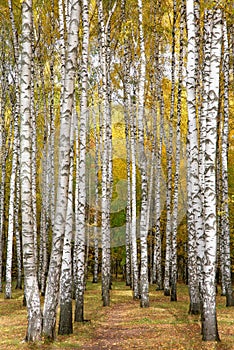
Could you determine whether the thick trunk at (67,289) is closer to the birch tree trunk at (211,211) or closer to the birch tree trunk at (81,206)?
the birch tree trunk at (81,206)

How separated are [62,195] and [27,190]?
0.68 meters

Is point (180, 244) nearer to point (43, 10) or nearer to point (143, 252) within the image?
point (143, 252)

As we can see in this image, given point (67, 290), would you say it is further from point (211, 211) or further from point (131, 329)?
point (211, 211)

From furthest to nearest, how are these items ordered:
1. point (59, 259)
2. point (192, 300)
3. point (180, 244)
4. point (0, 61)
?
1. point (180, 244)
2. point (0, 61)
3. point (192, 300)
4. point (59, 259)

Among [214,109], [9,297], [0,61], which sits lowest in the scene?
[9,297]

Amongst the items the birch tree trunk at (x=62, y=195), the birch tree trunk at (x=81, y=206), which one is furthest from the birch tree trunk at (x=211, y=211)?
the birch tree trunk at (x=81, y=206)

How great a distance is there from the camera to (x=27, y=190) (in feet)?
23.6

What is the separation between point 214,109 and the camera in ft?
23.7

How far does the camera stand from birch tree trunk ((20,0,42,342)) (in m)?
6.82

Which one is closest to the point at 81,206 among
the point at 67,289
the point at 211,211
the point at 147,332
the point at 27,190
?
the point at 67,289

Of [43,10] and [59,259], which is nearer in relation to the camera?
[59,259]

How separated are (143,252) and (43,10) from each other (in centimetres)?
1122

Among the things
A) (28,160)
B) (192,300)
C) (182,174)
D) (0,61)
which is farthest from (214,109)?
(182,174)

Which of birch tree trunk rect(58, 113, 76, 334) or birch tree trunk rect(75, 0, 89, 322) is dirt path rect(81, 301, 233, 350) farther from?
birch tree trunk rect(75, 0, 89, 322)
